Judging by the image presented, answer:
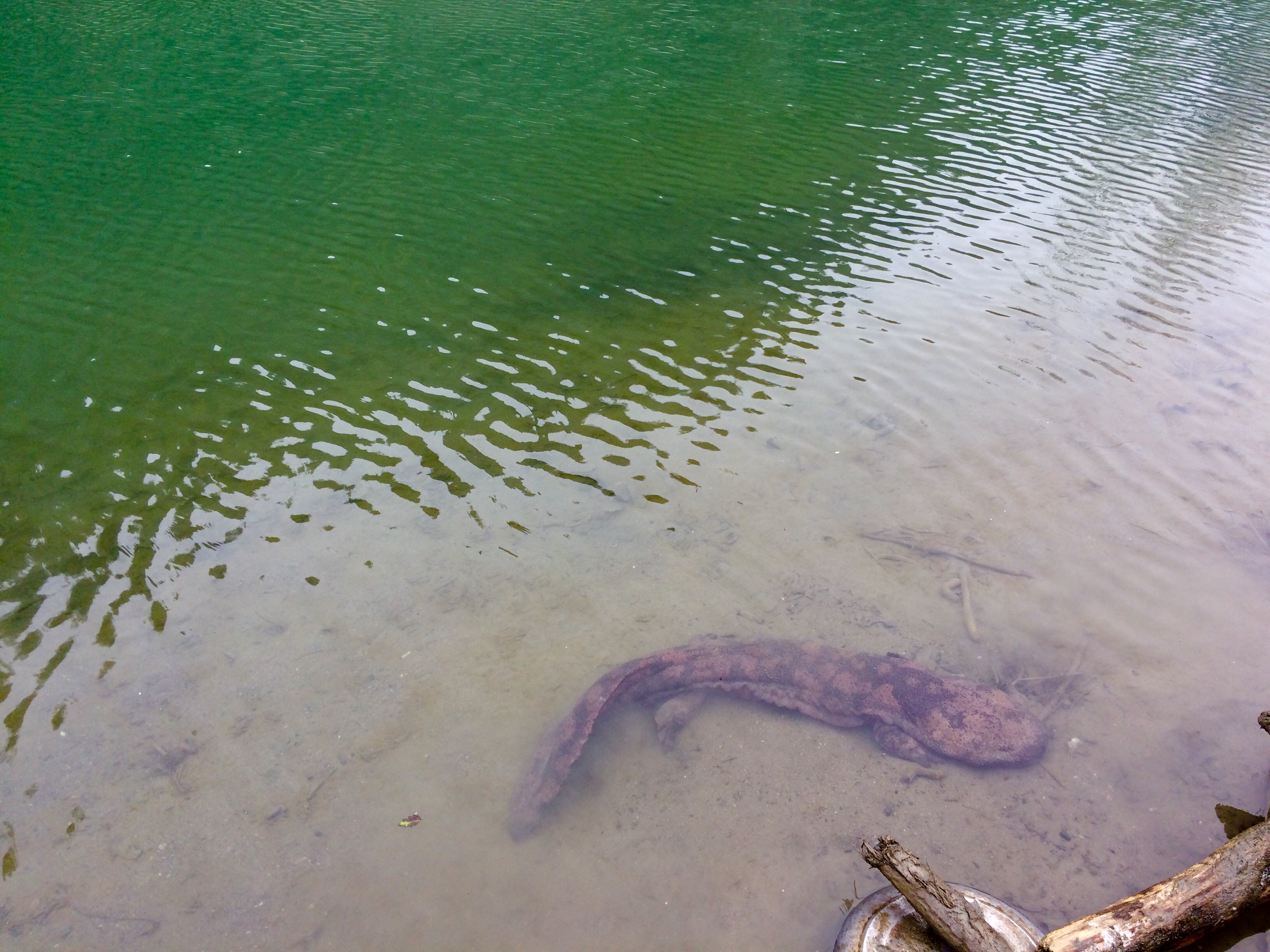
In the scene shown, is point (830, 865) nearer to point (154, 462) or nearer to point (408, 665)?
point (408, 665)

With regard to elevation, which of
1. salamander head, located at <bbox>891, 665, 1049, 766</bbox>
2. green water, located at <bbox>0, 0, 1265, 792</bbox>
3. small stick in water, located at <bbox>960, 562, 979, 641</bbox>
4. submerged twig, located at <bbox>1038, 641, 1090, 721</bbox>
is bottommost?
submerged twig, located at <bbox>1038, 641, 1090, 721</bbox>

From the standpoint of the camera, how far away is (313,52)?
2397 centimetres

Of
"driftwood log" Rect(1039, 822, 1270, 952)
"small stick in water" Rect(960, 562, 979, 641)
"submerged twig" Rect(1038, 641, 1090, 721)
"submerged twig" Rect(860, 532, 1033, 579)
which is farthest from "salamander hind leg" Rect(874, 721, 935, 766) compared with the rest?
"submerged twig" Rect(860, 532, 1033, 579)

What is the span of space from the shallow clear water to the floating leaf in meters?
0.11

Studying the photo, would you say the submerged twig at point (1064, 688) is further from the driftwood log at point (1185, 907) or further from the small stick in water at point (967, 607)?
the driftwood log at point (1185, 907)

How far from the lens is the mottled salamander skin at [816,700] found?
5.69 metres

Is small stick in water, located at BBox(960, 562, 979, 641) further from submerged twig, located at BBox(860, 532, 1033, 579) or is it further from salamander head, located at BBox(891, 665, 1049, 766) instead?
salamander head, located at BBox(891, 665, 1049, 766)

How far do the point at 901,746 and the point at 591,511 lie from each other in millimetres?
3482

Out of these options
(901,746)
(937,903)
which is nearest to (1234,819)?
(901,746)

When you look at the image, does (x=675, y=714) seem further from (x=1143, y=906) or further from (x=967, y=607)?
(x=1143, y=906)

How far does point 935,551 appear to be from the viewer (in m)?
7.37

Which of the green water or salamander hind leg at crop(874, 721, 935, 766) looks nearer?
salamander hind leg at crop(874, 721, 935, 766)

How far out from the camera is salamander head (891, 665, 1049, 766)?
570 centimetres

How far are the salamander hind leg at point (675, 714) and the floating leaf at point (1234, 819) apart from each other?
3457 millimetres
